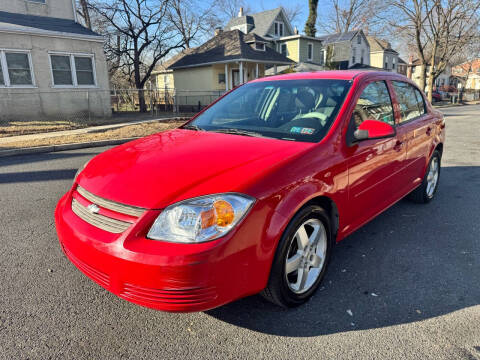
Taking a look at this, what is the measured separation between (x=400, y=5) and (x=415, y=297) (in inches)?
1222

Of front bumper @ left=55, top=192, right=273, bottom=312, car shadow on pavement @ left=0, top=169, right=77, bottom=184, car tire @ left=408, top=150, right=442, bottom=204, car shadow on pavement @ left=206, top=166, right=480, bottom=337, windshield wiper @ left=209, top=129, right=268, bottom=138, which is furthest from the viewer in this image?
car shadow on pavement @ left=0, top=169, right=77, bottom=184

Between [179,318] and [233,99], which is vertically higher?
A: [233,99]

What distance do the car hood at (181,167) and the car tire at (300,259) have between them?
45 centimetres

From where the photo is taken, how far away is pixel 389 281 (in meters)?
2.90

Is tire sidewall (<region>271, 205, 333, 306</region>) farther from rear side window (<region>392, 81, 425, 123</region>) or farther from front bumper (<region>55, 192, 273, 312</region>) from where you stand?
rear side window (<region>392, 81, 425, 123</region>)

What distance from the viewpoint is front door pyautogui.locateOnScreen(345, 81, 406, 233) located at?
2920 millimetres

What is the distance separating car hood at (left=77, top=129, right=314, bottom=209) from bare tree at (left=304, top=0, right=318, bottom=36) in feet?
126

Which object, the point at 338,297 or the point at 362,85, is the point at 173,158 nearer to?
the point at 338,297

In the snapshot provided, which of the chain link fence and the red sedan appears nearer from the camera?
the red sedan

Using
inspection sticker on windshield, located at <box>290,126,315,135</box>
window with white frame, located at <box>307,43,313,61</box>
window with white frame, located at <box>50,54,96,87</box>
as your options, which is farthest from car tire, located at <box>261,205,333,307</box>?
window with white frame, located at <box>307,43,313,61</box>

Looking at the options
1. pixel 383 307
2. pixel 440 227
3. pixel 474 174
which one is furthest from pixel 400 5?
pixel 383 307

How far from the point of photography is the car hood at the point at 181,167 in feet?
6.88

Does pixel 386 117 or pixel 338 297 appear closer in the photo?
pixel 338 297

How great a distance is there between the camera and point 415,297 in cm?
268
